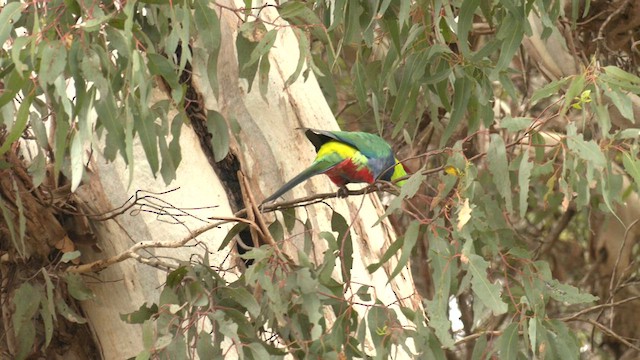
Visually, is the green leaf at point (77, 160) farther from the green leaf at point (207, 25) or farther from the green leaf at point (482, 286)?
the green leaf at point (482, 286)

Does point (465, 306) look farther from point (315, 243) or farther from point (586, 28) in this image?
point (315, 243)

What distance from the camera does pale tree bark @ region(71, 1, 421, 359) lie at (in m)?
3.08

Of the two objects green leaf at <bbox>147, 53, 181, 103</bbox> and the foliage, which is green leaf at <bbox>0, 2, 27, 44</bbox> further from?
green leaf at <bbox>147, 53, 181, 103</bbox>

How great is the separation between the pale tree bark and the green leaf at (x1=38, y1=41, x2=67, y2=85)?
80cm

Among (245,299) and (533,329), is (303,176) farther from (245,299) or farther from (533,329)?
(533,329)

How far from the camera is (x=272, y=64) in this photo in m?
3.31

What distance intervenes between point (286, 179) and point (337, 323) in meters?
0.86

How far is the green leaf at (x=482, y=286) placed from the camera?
224cm

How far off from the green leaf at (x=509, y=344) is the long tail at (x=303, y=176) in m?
0.79

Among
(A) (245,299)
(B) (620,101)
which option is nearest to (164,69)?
(A) (245,299)

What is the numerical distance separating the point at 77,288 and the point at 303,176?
65 centimetres

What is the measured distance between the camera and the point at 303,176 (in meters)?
2.98

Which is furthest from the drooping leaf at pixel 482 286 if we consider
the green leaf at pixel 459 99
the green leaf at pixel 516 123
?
the green leaf at pixel 459 99

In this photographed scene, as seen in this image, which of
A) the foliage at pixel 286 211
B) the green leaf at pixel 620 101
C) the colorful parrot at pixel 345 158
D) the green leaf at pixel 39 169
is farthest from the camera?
the colorful parrot at pixel 345 158
